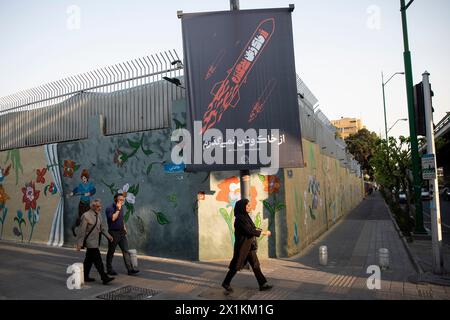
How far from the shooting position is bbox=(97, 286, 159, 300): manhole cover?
20.0ft

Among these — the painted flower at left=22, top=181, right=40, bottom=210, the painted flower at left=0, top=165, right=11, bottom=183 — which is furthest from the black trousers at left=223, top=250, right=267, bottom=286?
the painted flower at left=0, top=165, right=11, bottom=183

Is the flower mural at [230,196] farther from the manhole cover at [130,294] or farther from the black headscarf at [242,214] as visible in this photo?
the manhole cover at [130,294]

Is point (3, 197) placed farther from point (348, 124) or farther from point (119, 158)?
point (348, 124)

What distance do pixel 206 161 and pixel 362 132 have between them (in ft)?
208

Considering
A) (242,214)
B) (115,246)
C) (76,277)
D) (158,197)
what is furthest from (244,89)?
(76,277)

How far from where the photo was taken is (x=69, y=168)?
12.0m

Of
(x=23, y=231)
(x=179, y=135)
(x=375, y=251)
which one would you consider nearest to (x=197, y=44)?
(x=179, y=135)

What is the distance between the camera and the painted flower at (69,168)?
11930 mm

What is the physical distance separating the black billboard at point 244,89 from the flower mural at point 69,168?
576 centimetres

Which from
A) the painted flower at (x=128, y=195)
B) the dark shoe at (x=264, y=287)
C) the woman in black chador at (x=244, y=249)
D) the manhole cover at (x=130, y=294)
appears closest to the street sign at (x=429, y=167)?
the woman in black chador at (x=244, y=249)

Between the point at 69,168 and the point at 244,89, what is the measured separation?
7342 millimetres

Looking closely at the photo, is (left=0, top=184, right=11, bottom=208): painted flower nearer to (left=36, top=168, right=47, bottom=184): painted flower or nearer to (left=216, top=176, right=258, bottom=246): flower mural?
(left=36, top=168, right=47, bottom=184): painted flower

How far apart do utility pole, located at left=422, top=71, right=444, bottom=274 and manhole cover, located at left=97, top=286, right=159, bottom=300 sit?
18.3 feet

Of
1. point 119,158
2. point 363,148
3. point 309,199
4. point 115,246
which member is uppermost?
point 363,148
